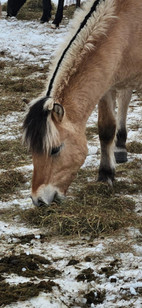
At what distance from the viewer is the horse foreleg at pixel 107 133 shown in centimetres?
455

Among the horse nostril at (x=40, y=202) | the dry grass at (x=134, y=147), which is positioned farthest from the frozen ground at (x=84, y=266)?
the dry grass at (x=134, y=147)

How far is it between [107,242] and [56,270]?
1.88 feet

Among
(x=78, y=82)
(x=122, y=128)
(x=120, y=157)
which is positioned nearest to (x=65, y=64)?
(x=78, y=82)

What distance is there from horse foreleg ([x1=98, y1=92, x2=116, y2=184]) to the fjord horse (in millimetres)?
464

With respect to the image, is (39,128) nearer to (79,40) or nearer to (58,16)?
(79,40)

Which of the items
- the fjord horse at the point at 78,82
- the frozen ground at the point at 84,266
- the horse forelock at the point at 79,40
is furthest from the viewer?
the horse forelock at the point at 79,40

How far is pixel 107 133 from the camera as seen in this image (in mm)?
4637

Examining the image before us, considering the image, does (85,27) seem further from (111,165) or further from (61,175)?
(111,165)

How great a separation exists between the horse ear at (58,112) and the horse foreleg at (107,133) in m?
1.29

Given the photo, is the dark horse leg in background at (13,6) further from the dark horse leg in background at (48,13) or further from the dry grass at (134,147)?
the dry grass at (134,147)

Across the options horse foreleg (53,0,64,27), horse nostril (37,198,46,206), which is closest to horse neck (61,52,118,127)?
horse nostril (37,198,46,206)

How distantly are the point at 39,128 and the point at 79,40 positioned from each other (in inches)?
35.8

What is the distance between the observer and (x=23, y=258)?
9.77 ft

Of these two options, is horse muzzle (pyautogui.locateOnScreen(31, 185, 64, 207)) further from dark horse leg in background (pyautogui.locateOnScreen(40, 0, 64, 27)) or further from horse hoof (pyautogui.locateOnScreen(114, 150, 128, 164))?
dark horse leg in background (pyautogui.locateOnScreen(40, 0, 64, 27))
